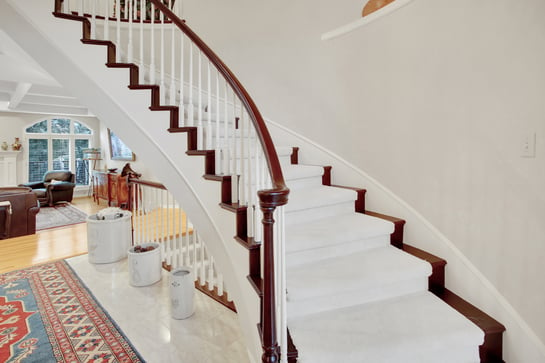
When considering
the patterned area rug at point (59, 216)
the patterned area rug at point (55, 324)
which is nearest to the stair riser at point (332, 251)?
the patterned area rug at point (55, 324)

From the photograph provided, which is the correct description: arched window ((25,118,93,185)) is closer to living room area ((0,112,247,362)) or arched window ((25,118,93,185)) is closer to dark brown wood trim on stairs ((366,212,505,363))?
living room area ((0,112,247,362))

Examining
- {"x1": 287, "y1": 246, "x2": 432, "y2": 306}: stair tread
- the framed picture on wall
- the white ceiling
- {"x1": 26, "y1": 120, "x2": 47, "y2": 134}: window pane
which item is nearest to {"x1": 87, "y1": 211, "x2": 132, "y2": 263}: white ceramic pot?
the white ceiling

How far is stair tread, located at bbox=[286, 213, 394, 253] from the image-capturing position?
1.94 metres

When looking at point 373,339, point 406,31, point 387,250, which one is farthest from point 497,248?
point 406,31

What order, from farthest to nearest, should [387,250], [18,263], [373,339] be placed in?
[18,263] < [387,250] < [373,339]

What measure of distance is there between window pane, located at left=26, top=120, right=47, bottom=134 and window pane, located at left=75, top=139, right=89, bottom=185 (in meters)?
0.92

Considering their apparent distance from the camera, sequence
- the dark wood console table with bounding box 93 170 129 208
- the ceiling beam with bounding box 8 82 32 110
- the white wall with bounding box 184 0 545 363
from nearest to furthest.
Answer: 1. the white wall with bounding box 184 0 545 363
2. the ceiling beam with bounding box 8 82 32 110
3. the dark wood console table with bounding box 93 170 129 208

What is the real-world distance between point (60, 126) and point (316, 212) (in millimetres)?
10325

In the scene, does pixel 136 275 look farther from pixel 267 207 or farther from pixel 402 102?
pixel 402 102

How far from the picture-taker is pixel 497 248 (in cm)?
167

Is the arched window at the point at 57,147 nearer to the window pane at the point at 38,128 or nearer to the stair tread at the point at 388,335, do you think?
the window pane at the point at 38,128

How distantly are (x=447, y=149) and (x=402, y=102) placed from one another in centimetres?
51

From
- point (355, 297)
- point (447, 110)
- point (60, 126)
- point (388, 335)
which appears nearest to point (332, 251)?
point (355, 297)

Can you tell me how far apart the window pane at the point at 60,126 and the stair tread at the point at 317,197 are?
9.97 metres
